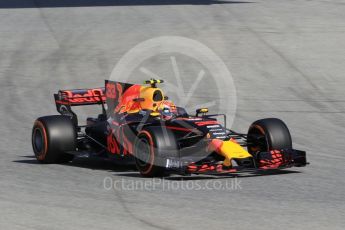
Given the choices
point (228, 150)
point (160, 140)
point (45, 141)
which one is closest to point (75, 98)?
point (45, 141)

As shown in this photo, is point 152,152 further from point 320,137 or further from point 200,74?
point 200,74

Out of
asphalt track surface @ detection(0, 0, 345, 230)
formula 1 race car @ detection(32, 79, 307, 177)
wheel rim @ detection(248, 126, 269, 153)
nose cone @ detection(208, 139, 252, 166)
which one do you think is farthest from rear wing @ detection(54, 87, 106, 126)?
nose cone @ detection(208, 139, 252, 166)

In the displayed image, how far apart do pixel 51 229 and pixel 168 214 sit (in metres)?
1.60

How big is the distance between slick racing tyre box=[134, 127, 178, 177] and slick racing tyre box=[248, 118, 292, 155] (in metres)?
1.76

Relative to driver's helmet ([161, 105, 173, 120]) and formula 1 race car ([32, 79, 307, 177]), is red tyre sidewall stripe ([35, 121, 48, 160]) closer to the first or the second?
formula 1 race car ([32, 79, 307, 177])

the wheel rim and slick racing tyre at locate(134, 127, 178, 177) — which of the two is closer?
slick racing tyre at locate(134, 127, 178, 177)

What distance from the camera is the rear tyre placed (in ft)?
50.0

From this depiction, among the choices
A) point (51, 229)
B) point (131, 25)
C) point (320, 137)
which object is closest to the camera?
point (51, 229)

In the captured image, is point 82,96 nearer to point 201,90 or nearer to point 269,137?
point 269,137

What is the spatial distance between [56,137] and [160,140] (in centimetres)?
246

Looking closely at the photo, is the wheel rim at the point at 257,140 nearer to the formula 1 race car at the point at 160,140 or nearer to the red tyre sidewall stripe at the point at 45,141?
the formula 1 race car at the point at 160,140

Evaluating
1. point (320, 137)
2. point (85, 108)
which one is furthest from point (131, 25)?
point (320, 137)

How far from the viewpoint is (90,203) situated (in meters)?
11.9

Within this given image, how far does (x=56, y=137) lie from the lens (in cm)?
1523
